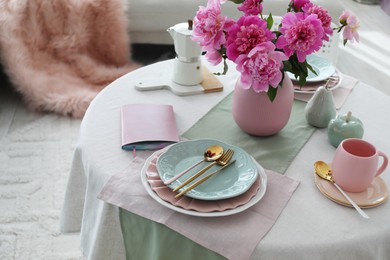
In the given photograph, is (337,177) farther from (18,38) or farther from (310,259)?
(18,38)

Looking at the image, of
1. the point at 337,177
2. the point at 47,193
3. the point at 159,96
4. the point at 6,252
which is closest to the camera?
the point at 337,177

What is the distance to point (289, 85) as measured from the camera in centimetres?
111

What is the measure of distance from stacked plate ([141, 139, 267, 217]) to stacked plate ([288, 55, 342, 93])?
0.39 metres

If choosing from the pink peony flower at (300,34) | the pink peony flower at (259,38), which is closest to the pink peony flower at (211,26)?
the pink peony flower at (259,38)

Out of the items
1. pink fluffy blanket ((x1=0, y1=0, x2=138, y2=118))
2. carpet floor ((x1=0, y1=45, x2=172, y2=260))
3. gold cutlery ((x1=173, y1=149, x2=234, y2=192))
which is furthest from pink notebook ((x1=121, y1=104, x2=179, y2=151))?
pink fluffy blanket ((x1=0, y1=0, x2=138, y2=118))

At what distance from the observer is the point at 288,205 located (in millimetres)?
962

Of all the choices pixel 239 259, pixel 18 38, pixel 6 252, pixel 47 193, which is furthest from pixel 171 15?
pixel 239 259

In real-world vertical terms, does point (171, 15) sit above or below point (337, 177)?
below

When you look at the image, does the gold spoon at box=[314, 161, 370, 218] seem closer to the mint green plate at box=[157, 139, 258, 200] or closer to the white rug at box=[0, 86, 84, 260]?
the mint green plate at box=[157, 139, 258, 200]

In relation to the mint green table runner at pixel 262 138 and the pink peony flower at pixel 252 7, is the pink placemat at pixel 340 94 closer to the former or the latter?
the mint green table runner at pixel 262 138

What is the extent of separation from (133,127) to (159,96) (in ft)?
0.68

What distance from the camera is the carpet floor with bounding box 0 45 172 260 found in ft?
5.34

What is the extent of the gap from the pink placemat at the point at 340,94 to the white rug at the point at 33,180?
86 cm

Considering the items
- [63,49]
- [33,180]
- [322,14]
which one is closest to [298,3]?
[322,14]
